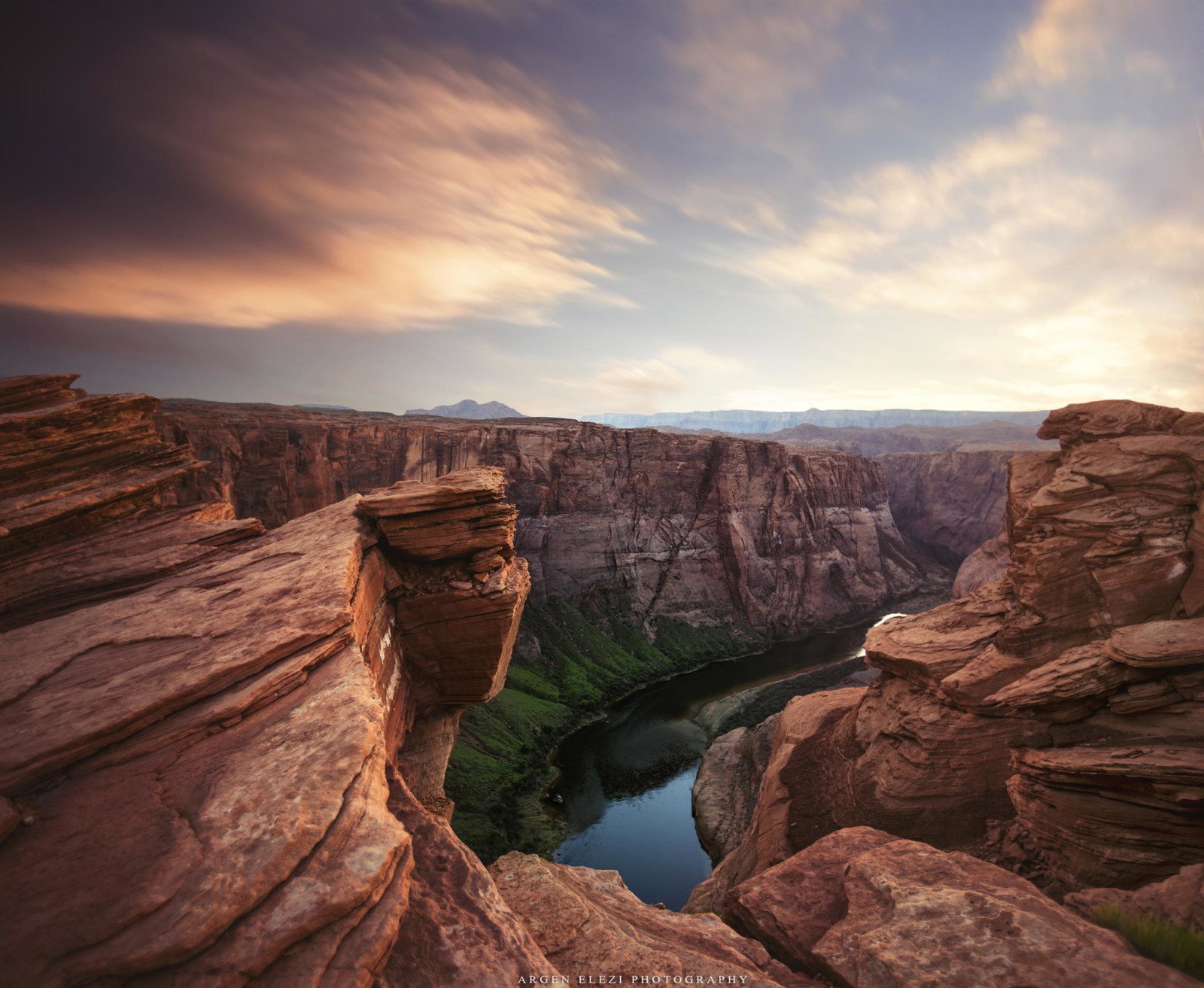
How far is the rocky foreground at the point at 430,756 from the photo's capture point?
7.18 m

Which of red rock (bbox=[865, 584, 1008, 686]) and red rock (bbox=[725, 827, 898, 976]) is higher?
red rock (bbox=[865, 584, 1008, 686])

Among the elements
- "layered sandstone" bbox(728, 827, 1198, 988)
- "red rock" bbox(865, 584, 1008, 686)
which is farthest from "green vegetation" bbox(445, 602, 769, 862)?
"layered sandstone" bbox(728, 827, 1198, 988)

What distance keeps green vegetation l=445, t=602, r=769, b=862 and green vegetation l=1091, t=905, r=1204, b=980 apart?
37.9m

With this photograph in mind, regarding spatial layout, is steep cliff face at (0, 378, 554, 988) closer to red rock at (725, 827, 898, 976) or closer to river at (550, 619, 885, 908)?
red rock at (725, 827, 898, 976)

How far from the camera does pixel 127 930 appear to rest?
6234 millimetres

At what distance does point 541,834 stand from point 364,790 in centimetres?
4163

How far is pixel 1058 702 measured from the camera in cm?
1775

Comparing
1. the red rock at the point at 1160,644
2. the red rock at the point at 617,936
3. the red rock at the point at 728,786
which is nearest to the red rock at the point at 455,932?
the red rock at the point at 617,936

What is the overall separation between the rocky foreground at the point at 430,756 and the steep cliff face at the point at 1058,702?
111 millimetres

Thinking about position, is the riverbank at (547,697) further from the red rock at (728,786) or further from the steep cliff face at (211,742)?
the steep cliff face at (211,742)

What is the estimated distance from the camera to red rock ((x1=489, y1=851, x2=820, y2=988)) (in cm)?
1033

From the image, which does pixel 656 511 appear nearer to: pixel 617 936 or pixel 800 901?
pixel 800 901

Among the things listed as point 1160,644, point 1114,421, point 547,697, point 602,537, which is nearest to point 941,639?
point 1160,644

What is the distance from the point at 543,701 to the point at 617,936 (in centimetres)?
5807
